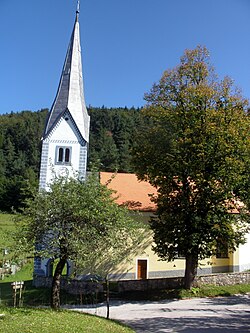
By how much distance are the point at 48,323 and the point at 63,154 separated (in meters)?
18.0

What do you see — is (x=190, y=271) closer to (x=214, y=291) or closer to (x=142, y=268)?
(x=214, y=291)

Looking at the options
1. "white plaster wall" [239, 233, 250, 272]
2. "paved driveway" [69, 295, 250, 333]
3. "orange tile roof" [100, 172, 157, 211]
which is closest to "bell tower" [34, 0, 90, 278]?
"orange tile roof" [100, 172, 157, 211]

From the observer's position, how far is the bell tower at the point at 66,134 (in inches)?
1115

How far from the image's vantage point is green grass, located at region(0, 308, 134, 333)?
1116cm

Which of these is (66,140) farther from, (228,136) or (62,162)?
(228,136)

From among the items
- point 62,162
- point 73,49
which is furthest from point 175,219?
point 73,49

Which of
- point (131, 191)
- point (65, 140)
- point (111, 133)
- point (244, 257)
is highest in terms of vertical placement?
point (111, 133)

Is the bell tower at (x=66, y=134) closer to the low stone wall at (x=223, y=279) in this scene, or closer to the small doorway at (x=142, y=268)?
the small doorway at (x=142, y=268)

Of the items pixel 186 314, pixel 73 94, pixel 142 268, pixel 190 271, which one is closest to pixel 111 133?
pixel 73 94

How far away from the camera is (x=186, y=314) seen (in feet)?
57.6

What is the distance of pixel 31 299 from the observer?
21703 millimetres

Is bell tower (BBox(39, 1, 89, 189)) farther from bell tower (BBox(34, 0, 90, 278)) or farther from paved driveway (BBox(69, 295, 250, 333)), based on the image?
paved driveway (BBox(69, 295, 250, 333))

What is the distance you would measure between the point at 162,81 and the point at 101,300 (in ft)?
47.6

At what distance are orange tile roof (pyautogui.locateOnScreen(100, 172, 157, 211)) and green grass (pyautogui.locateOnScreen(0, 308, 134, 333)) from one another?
552 inches
